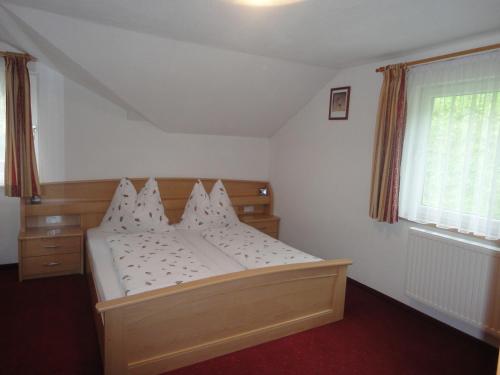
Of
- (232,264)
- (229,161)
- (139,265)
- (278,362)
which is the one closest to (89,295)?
(139,265)

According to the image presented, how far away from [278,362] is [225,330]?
42 cm

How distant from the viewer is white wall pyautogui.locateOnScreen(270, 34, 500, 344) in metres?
3.42

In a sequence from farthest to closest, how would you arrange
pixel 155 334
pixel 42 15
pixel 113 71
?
pixel 113 71
pixel 42 15
pixel 155 334

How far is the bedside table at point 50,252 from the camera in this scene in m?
3.48

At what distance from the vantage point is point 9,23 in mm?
2766

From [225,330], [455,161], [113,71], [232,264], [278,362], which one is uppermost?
[113,71]

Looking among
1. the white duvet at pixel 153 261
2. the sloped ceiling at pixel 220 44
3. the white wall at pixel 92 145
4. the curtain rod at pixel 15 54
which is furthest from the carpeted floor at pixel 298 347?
the curtain rod at pixel 15 54

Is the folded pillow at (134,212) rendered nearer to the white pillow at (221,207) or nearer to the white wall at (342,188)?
the white pillow at (221,207)

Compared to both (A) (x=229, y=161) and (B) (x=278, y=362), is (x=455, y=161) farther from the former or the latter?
(A) (x=229, y=161)

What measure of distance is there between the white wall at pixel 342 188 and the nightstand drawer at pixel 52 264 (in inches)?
99.9

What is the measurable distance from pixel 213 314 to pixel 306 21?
2096 mm

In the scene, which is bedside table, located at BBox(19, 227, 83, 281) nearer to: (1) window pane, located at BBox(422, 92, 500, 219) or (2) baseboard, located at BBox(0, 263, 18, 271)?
(2) baseboard, located at BBox(0, 263, 18, 271)

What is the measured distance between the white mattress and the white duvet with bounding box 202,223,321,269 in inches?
2.8

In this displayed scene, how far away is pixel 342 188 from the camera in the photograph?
12.7 feet
